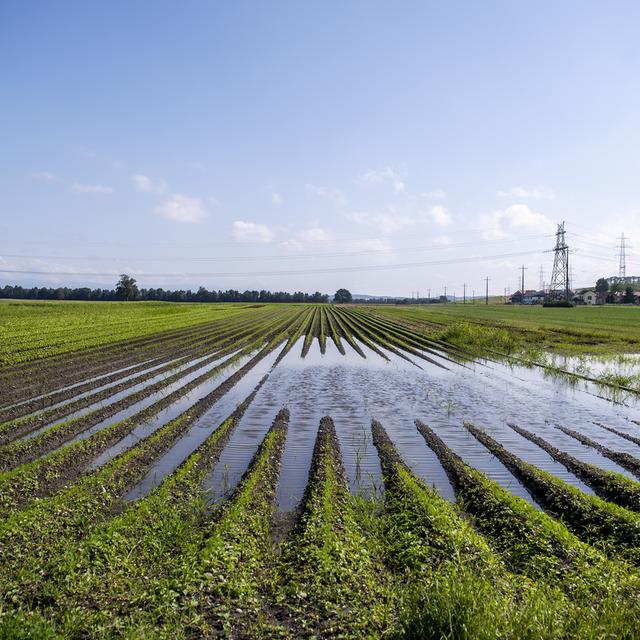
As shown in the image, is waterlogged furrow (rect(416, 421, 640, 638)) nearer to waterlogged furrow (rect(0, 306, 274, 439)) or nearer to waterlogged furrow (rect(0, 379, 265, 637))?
waterlogged furrow (rect(0, 379, 265, 637))

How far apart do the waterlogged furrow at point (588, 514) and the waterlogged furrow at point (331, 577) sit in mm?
3378

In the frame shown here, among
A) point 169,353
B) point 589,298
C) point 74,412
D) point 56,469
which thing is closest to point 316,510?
point 56,469

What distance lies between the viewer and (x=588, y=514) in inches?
322

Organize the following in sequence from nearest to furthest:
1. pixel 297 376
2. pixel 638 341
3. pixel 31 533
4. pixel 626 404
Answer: pixel 31 533 → pixel 626 404 → pixel 297 376 → pixel 638 341

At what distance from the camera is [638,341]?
115 feet

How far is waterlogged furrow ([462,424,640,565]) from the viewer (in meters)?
7.25

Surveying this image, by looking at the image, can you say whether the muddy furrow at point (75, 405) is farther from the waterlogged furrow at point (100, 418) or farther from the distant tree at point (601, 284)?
the distant tree at point (601, 284)

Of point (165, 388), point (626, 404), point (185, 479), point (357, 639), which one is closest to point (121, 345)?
point (165, 388)

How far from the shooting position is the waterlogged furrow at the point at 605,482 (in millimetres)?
8969

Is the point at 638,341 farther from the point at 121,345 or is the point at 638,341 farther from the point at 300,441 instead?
the point at 121,345

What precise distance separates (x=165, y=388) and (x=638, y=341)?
106 ft

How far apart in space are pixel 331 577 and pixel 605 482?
20.8ft

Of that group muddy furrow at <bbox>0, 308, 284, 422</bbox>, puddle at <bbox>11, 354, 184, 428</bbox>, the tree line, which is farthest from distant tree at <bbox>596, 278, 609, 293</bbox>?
puddle at <bbox>11, 354, 184, 428</bbox>

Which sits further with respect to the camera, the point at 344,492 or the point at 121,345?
the point at 121,345
